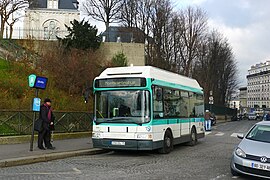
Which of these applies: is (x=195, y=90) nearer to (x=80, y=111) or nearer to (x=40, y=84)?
(x=80, y=111)

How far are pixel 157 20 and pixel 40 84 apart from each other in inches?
1273

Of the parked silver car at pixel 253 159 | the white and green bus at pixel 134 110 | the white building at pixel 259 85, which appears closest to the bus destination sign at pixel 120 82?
the white and green bus at pixel 134 110

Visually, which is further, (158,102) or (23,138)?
(23,138)

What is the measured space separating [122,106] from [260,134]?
16.5 feet

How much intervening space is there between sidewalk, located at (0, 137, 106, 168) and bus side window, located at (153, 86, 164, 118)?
301 cm

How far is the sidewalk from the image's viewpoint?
11.8m

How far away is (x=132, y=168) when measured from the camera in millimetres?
11250

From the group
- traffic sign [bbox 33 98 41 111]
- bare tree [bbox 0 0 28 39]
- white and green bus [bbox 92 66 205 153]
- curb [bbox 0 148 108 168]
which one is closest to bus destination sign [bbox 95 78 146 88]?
white and green bus [bbox 92 66 205 153]

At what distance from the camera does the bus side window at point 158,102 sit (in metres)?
13.8

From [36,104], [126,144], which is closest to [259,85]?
[126,144]

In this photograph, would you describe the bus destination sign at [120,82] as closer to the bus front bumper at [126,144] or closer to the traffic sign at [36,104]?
the bus front bumper at [126,144]

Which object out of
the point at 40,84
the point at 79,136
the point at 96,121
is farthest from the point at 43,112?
the point at 79,136

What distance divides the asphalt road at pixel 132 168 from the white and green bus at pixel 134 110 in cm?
63

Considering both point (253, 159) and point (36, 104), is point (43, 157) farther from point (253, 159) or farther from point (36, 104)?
point (253, 159)
